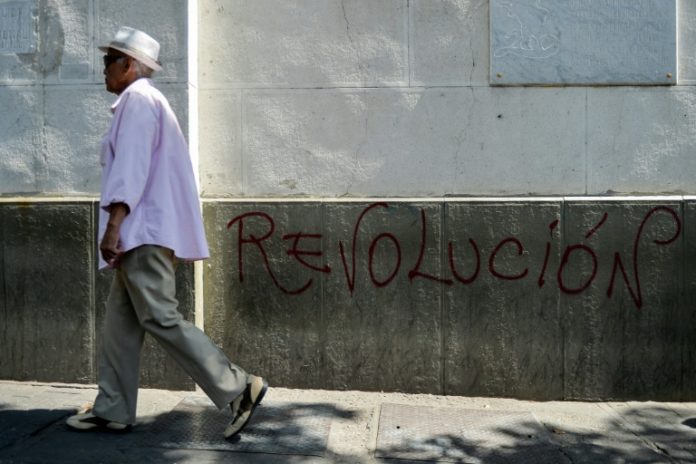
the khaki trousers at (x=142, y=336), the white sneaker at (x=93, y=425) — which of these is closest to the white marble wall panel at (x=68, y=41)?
the khaki trousers at (x=142, y=336)

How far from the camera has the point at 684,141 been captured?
4355 mm

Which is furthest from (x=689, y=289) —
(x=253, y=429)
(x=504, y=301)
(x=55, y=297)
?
(x=55, y=297)

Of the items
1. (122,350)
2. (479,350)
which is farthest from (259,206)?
(479,350)

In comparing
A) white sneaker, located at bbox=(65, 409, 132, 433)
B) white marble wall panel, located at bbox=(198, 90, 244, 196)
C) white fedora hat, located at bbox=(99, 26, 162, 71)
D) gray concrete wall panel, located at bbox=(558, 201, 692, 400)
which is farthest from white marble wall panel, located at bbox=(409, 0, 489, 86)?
white sneaker, located at bbox=(65, 409, 132, 433)

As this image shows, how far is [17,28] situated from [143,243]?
2.05m

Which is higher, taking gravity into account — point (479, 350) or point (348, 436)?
point (479, 350)

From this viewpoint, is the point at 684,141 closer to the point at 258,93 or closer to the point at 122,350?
the point at 258,93

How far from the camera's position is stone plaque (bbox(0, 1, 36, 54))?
443cm

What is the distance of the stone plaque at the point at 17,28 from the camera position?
4.43m

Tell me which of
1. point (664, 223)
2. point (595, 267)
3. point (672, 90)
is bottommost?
point (595, 267)

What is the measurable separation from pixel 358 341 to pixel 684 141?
233cm

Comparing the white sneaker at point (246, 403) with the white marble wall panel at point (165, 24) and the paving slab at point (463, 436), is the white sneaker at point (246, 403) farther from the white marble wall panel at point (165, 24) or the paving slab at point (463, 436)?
the white marble wall panel at point (165, 24)

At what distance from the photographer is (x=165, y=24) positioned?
430 cm

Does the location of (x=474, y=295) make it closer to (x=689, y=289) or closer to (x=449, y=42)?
(x=689, y=289)
